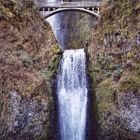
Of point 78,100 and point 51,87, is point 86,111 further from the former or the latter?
point 51,87

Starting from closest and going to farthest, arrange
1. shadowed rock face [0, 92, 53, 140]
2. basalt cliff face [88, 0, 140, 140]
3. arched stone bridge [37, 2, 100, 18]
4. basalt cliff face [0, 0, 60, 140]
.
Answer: basalt cliff face [88, 0, 140, 140], shadowed rock face [0, 92, 53, 140], basalt cliff face [0, 0, 60, 140], arched stone bridge [37, 2, 100, 18]

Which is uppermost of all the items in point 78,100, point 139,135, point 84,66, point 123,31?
point 123,31

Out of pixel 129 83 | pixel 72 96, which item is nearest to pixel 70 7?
pixel 72 96

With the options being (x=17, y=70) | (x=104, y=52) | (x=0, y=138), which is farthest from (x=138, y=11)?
(x=0, y=138)

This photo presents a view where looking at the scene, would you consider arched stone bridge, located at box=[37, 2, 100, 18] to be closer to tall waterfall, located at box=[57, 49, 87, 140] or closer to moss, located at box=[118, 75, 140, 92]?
tall waterfall, located at box=[57, 49, 87, 140]

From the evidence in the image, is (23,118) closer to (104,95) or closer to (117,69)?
(104,95)

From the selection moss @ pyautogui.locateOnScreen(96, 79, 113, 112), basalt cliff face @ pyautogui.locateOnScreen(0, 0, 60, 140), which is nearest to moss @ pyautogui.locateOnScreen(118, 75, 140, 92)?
moss @ pyautogui.locateOnScreen(96, 79, 113, 112)

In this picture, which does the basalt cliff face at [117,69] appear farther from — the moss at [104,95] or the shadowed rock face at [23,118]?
the shadowed rock face at [23,118]
